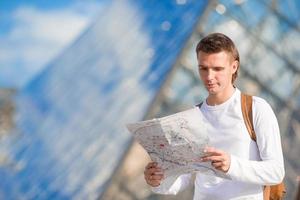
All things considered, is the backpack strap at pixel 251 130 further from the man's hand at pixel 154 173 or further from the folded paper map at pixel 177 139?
the man's hand at pixel 154 173

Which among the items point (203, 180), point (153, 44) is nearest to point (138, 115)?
point (153, 44)

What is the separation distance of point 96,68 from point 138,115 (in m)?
3.08

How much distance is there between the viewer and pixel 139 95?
9695 millimetres

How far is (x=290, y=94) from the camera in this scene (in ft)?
31.9

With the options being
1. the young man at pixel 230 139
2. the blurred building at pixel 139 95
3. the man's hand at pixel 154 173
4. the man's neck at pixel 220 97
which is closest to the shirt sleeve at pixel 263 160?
the young man at pixel 230 139

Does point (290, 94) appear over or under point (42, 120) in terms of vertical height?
under

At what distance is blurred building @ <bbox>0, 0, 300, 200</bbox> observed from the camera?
353 inches

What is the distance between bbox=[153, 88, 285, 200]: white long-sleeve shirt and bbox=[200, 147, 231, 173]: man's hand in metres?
0.02

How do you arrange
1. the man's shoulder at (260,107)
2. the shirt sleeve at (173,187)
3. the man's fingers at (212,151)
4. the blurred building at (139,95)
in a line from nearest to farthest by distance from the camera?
1. the man's fingers at (212,151)
2. the man's shoulder at (260,107)
3. the shirt sleeve at (173,187)
4. the blurred building at (139,95)

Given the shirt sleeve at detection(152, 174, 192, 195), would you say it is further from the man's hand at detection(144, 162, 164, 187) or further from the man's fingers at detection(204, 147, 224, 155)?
the man's fingers at detection(204, 147, 224, 155)

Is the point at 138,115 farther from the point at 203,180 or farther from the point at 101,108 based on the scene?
the point at 203,180

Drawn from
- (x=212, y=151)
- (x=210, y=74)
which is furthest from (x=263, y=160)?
(x=210, y=74)

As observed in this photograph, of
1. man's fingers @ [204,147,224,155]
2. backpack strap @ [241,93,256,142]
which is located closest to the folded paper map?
man's fingers @ [204,147,224,155]

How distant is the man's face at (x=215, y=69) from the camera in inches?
89.0
